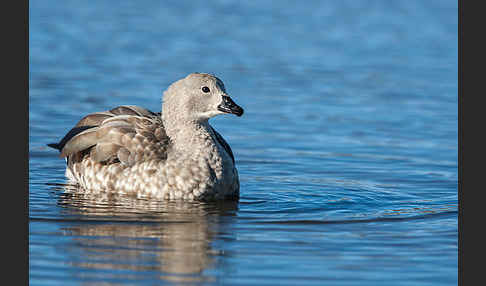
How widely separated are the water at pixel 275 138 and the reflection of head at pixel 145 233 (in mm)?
25

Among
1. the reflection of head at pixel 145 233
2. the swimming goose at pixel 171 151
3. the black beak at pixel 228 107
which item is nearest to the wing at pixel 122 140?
the swimming goose at pixel 171 151

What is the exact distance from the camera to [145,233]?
30.8ft

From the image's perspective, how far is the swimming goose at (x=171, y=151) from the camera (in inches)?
436

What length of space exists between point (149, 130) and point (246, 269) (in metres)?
3.72

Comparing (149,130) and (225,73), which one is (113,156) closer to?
(149,130)

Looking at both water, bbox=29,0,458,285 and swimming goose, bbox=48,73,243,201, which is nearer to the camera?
water, bbox=29,0,458,285

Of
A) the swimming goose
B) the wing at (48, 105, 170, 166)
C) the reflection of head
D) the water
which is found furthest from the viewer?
the wing at (48, 105, 170, 166)

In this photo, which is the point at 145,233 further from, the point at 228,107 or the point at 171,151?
the point at 228,107

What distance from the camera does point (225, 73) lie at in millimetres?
20062

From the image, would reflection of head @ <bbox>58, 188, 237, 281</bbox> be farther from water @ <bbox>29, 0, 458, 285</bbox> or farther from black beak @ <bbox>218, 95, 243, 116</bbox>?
black beak @ <bbox>218, 95, 243, 116</bbox>

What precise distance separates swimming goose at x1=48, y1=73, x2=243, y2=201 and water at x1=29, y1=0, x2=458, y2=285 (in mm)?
313

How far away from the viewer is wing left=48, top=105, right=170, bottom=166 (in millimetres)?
11375

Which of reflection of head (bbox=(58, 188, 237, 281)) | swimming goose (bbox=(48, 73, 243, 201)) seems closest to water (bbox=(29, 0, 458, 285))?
reflection of head (bbox=(58, 188, 237, 281))

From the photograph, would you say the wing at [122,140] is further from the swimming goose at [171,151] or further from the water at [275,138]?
the water at [275,138]
